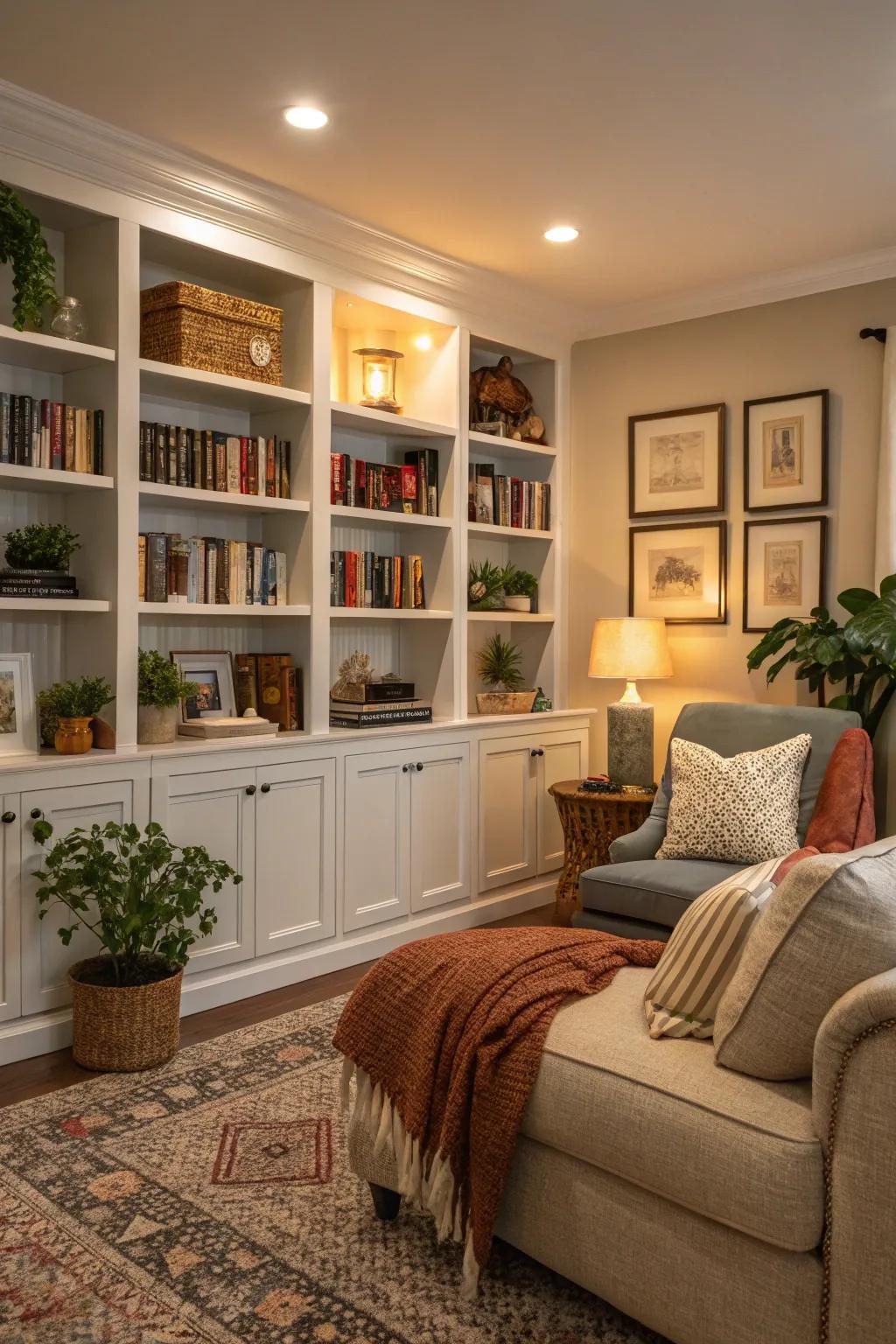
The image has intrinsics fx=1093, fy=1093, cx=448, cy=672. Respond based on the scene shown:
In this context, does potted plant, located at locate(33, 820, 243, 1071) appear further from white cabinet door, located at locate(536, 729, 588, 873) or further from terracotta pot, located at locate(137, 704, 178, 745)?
white cabinet door, located at locate(536, 729, 588, 873)

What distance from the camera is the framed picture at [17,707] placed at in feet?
10.5

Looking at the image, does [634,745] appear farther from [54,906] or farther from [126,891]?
[54,906]

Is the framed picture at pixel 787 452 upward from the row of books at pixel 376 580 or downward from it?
upward

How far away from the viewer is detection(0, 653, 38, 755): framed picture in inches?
126

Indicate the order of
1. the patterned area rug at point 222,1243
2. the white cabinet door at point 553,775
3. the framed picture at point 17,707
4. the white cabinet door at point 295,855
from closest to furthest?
the patterned area rug at point 222,1243, the framed picture at point 17,707, the white cabinet door at point 295,855, the white cabinet door at point 553,775

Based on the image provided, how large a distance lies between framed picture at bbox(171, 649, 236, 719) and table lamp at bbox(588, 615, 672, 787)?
155cm

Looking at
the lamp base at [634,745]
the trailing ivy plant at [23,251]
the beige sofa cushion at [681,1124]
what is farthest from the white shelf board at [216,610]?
the beige sofa cushion at [681,1124]

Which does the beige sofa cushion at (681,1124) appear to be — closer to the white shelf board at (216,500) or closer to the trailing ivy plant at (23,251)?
the trailing ivy plant at (23,251)

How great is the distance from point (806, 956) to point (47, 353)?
106 inches

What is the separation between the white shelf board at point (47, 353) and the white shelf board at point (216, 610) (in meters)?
0.76

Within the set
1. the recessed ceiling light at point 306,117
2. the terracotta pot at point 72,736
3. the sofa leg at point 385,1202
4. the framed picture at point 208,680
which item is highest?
the recessed ceiling light at point 306,117

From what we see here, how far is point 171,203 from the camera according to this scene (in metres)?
3.45

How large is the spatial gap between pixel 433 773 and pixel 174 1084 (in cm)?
169

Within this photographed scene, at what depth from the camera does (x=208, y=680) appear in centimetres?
394
